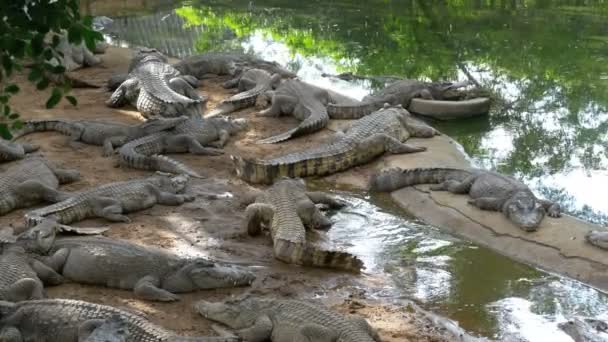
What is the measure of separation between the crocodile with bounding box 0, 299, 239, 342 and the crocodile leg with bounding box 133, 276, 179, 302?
0.55m

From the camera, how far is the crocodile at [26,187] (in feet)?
21.2

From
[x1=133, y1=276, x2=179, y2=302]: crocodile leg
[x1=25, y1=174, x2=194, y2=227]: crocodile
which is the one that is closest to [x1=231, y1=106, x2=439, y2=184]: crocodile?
[x1=25, y1=174, x2=194, y2=227]: crocodile

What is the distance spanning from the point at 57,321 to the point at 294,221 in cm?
215

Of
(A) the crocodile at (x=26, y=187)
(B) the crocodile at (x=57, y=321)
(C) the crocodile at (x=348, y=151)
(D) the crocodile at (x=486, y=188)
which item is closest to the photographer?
(B) the crocodile at (x=57, y=321)

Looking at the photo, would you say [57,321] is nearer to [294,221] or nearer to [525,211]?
[294,221]

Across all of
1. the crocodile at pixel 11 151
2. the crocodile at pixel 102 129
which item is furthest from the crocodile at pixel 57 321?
the crocodile at pixel 102 129

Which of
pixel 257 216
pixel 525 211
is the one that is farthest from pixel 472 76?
pixel 257 216

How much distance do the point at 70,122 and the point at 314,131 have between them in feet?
8.75

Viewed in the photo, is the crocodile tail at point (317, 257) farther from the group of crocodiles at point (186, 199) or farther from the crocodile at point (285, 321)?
the crocodile at point (285, 321)

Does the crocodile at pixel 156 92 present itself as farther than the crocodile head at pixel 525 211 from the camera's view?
Yes

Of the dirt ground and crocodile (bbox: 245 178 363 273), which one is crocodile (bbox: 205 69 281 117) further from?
crocodile (bbox: 245 178 363 273)

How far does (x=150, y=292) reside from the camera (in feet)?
16.2

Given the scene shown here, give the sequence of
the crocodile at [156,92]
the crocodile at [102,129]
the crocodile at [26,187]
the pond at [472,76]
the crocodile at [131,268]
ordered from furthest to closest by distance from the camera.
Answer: the crocodile at [156,92], the crocodile at [102,129], the crocodile at [26,187], the pond at [472,76], the crocodile at [131,268]

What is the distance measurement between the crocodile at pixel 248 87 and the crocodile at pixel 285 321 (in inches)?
211
